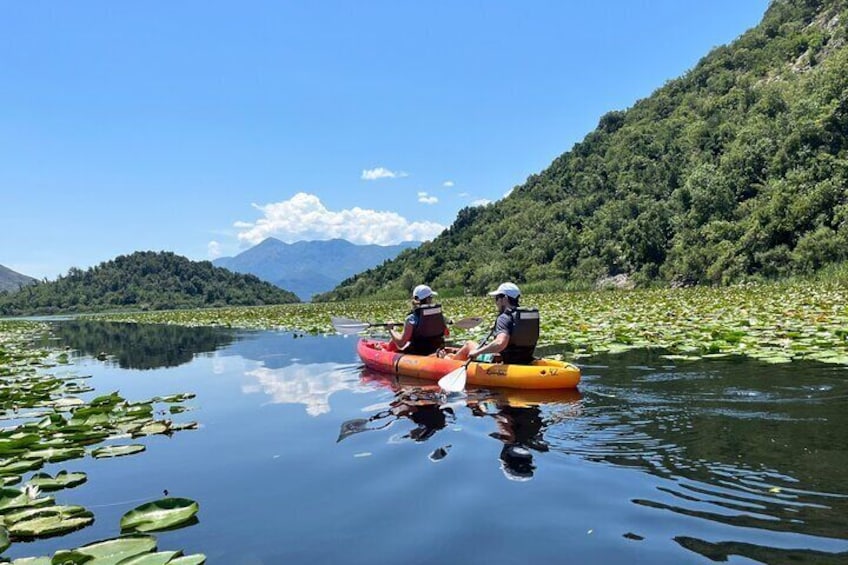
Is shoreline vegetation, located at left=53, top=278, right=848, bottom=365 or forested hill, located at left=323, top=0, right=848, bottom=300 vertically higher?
forested hill, located at left=323, top=0, right=848, bottom=300

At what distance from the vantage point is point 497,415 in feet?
24.5

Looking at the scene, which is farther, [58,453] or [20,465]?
[58,453]

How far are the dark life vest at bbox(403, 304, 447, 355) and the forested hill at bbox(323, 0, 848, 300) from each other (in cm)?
2376

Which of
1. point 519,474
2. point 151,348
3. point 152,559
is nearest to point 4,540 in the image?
point 152,559

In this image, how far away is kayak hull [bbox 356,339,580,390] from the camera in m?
8.33

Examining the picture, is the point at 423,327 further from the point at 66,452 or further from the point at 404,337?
the point at 66,452

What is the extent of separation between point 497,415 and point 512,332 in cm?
175

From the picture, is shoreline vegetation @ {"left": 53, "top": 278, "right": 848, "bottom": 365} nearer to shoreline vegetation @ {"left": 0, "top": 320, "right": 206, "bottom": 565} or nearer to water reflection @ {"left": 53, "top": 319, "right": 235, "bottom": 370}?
shoreline vegetation @ {"left": 0, "top": 320, "right": 206, "bottom": 565}

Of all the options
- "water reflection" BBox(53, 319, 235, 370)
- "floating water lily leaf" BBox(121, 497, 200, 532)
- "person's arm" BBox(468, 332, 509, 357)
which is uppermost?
"person's arm" BBox(468, 332, 509, 357)

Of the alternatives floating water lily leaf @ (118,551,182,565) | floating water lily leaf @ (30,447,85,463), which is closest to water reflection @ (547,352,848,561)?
floating water lily leaf @ (118,551,182,565)

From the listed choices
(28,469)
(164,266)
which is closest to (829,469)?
(28,469)

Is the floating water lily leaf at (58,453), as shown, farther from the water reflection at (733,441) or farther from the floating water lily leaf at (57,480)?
the water reflection at (733,441)

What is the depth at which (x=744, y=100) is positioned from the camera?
53375mm

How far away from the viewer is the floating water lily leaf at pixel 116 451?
6.20 metres
